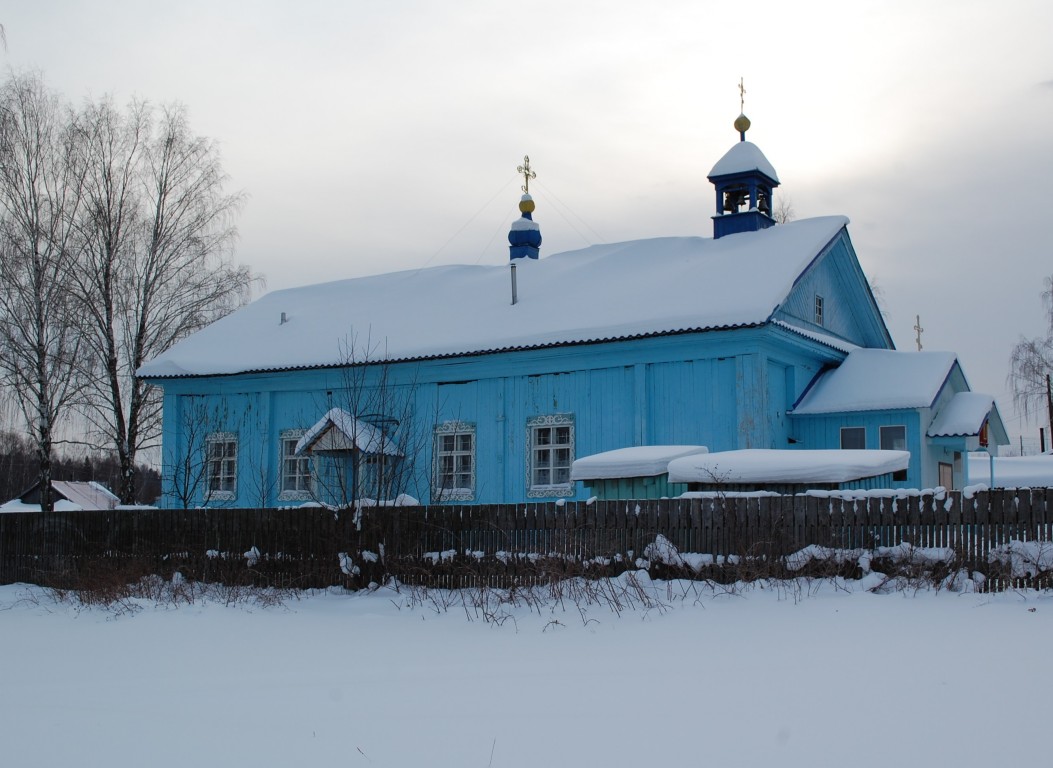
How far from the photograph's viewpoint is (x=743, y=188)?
850 inches

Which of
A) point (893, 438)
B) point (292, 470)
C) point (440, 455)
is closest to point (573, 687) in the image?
point (893, 438)

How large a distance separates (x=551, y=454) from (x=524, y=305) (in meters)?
3.51

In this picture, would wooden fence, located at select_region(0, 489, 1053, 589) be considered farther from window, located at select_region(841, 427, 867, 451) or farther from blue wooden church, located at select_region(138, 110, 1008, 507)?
window, located at select_region(841, 427, 867, 451)

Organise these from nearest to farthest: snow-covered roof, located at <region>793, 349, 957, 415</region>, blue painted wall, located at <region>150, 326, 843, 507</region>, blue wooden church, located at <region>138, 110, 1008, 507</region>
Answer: blue painted wall, located at <region>150, 326, 843, 507</region>, blue wooden church, located at <region>138, 110, 1008, 507</region>, snow-covered roof, located at <region>793, 349, 957, 415</region>

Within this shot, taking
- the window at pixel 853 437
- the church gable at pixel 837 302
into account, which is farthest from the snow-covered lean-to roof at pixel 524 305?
the window at pixel 853 437

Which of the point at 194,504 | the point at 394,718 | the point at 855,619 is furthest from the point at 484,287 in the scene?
the point at 394,718

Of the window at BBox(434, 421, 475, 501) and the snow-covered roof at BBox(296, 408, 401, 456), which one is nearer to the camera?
the snow-covered roof at BBox(296, 408, 401, 456)

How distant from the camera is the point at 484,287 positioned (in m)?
22.6

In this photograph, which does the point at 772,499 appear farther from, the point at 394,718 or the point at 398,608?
the point at 394,718

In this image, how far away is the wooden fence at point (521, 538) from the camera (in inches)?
368

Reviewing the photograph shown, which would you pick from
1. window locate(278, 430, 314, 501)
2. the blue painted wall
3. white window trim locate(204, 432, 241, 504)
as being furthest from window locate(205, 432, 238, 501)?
window locate(278, 430, 314, 501)

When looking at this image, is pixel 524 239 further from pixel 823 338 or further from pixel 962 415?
pixel 962 415

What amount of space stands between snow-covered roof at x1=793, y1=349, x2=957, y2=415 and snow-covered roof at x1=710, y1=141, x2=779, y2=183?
4.71 m

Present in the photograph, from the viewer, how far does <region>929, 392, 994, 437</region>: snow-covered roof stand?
56.3ft
